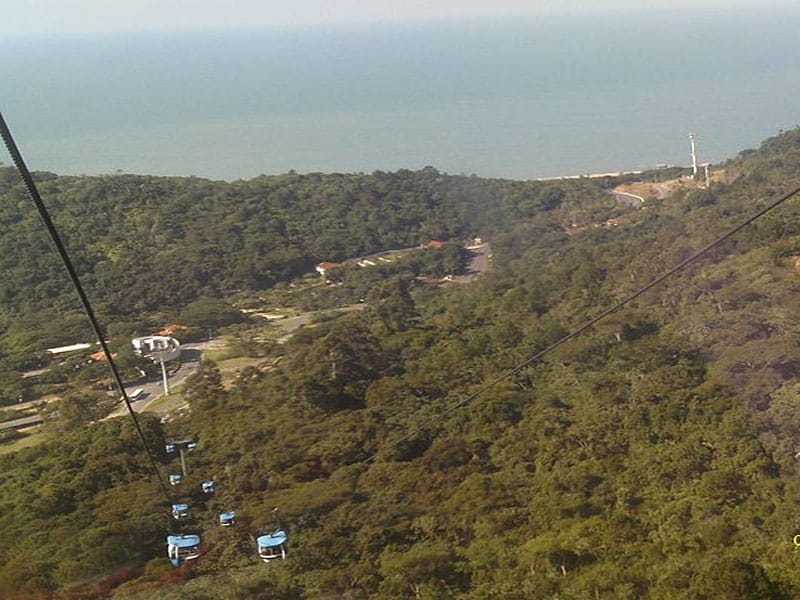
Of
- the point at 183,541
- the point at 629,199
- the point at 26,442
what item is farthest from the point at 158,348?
the point at 629,199

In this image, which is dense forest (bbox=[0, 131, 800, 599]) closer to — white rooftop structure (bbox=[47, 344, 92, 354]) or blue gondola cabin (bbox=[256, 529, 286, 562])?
blue gondola cabin (bbox=[256, 529, 286, 562])

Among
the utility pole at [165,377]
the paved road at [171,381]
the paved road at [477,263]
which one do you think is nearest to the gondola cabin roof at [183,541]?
the paved road at [171,381]

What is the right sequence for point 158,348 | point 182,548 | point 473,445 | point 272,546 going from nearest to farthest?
point 272,546 < point 182,548 < point 473,445 < point 158,348

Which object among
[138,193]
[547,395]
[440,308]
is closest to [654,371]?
[547,395]

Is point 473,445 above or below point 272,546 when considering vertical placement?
above

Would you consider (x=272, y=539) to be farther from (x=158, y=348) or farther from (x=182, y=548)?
(x=158, y=348)
